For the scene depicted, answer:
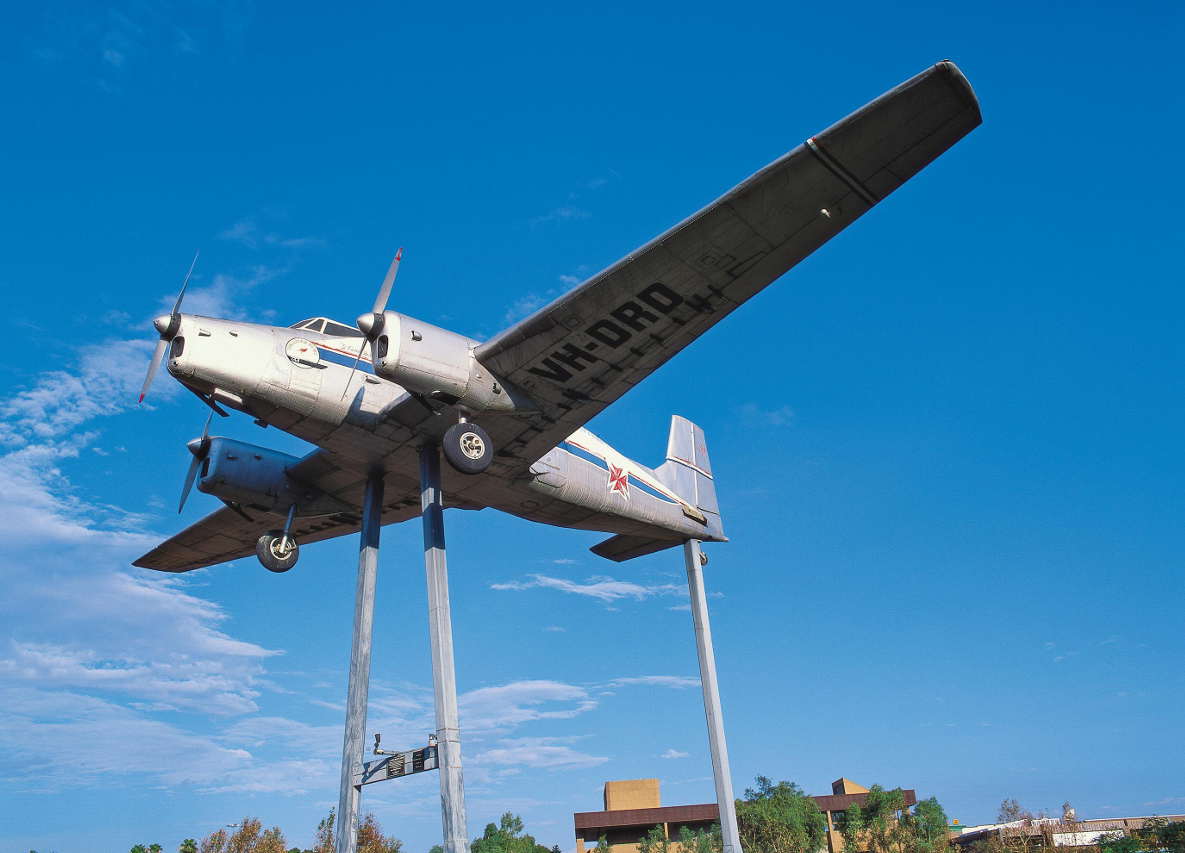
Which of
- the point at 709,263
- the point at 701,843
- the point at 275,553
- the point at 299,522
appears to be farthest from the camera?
the point at 701,843

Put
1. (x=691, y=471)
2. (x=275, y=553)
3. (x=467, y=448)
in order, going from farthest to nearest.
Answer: (x=691, y=471) < (x=275, y=553) < (x=467, y=448)

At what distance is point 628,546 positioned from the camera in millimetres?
24141

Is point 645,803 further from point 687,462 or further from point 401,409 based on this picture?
point 401,409

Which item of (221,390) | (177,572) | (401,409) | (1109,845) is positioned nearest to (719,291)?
(401,409)

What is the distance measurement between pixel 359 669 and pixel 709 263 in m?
9.51

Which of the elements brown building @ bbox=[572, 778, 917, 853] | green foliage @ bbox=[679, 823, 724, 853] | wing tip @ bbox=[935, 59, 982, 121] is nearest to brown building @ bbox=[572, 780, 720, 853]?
brown building @ bbox=[572, 778, 917, 853]

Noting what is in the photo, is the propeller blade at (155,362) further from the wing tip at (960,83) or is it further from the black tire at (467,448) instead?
the wing tip at (960,83)

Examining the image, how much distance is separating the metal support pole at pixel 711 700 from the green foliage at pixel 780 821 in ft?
114

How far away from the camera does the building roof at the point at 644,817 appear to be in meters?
60.4

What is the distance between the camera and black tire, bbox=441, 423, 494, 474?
551 inches

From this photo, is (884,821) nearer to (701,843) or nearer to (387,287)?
(701,843)

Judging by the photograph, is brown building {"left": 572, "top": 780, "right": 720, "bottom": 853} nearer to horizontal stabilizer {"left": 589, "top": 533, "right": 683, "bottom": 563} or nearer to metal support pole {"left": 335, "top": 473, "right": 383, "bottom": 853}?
horizontal stabilizer {"left": 589, "top": 533, "right": 683, "bottom": 563}

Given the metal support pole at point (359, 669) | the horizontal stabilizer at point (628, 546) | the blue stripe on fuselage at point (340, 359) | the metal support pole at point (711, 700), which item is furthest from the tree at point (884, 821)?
the blue stripe on fuselage at point (340, 359)

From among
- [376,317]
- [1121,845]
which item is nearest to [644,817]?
[1121,845]
